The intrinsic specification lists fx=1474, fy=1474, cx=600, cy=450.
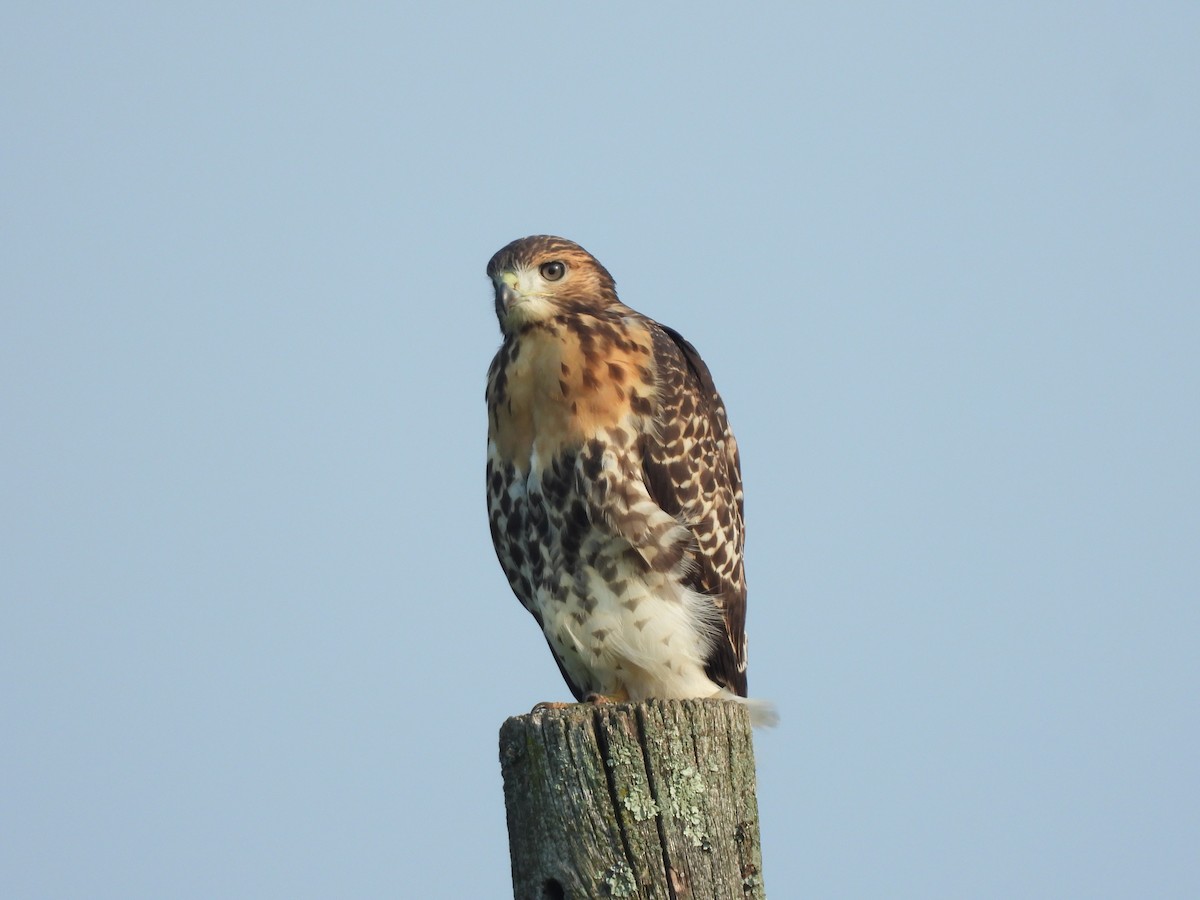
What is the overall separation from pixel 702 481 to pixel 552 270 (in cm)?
102

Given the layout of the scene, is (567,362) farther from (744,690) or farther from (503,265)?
(744,690)

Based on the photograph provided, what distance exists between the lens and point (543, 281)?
18.8ft

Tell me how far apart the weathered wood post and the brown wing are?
1753 mm

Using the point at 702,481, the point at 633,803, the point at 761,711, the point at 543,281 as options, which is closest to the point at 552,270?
the point at 543,281

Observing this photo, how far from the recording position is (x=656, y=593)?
5.32 m

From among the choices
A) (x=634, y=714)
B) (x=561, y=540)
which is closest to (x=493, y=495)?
(x=561, y=540)

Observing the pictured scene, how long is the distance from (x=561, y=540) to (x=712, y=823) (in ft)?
6.19

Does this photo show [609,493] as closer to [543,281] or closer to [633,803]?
[543,281]

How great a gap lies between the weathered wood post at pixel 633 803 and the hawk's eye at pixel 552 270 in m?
2.43

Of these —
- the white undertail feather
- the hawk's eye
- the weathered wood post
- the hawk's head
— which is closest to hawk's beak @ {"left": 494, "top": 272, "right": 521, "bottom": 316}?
the hawk's head

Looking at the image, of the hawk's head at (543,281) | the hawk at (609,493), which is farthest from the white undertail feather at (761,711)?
the hawk's head at (543,281)

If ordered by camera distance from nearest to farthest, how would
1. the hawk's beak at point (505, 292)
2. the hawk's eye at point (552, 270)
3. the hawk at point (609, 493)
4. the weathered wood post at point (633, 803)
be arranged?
the weathered wood post at point (633, 803) < the hawk at point (609, 493) < the hawk's beak at point (505, 292) < the hawk's eye at point (552, 270)

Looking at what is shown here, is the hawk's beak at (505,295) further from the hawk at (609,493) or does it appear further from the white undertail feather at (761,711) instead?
the white undertail feather at (761,711)

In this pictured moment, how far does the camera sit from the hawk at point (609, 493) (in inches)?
207
